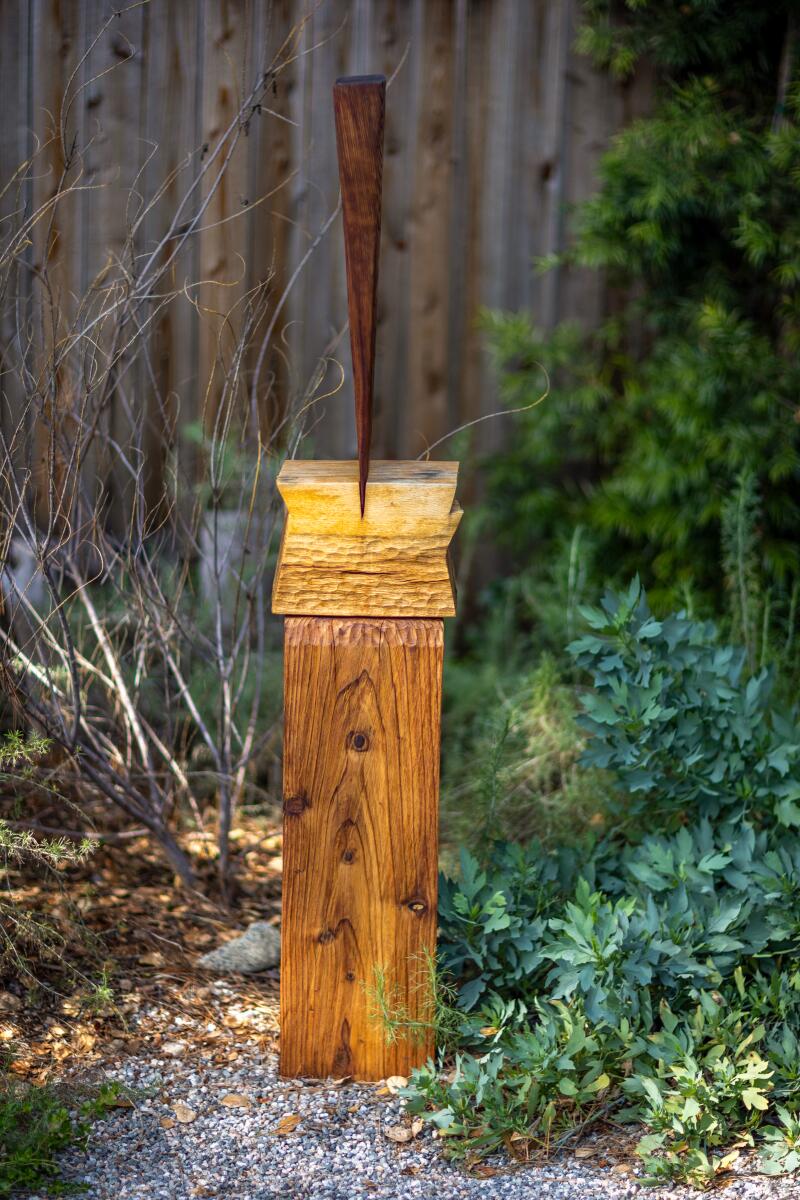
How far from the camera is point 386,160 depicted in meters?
4.05

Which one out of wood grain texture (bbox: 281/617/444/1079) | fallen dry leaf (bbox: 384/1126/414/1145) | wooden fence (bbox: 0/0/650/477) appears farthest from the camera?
wooden fence (bbox: 0/0/650/477)

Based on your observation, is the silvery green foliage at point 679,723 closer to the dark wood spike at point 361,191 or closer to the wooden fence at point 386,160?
the dark wood spike at point 361,191

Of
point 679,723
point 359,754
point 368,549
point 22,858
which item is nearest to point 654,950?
point 679,723

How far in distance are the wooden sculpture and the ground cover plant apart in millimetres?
133

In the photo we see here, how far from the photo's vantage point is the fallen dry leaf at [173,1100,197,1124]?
203 centimetres

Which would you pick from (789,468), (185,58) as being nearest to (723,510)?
(789,468)

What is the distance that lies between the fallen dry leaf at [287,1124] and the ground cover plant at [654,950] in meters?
0.20

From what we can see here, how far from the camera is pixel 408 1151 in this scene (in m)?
1.98

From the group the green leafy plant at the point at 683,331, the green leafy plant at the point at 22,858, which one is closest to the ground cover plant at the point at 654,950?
the green leafy plant at the point at 22,858

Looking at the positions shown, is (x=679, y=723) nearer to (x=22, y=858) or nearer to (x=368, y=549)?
(x=368, y=549)

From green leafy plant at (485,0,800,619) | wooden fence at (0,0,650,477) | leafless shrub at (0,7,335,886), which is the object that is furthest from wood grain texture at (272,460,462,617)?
wooden fence at (0,0,650,477)

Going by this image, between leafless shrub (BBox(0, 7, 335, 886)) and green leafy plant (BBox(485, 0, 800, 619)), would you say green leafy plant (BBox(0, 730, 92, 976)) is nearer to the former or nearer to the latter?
leafless shrub (BBox(0, 7, 335, 886))

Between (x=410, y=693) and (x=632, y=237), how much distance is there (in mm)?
2164

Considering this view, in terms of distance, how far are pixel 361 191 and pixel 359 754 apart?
0.95 metres
